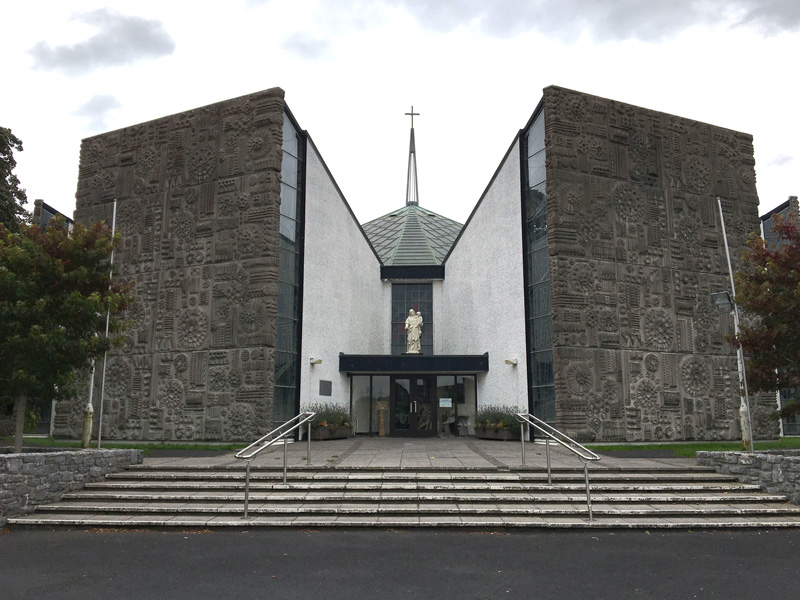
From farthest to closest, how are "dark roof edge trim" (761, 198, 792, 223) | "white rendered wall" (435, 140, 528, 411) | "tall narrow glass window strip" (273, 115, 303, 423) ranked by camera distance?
"dark roof edge trim" (761, 198, 792, 223)
"white rendered wall" (435, 140, 528, 411)
"tall narrow glass window strip" (273, 115, 303, 423)

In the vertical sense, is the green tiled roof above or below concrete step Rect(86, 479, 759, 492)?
above

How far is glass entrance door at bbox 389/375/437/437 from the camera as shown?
72.3 feet

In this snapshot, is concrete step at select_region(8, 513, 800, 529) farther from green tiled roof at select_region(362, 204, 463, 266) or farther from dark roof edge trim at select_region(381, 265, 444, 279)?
green tiled roof at select_region(362, 204, 463, 266)

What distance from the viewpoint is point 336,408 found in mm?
20312

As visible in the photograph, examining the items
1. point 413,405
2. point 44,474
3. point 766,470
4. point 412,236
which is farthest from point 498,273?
point 44,474

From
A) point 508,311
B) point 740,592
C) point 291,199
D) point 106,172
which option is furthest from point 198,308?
point 740,592

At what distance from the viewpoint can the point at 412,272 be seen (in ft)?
85.6

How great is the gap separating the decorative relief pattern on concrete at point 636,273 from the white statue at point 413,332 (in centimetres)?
765

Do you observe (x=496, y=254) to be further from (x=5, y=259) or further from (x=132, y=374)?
(x=5, y=259)

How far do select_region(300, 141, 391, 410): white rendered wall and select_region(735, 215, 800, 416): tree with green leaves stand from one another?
1239 cm

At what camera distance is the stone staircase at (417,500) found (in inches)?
333

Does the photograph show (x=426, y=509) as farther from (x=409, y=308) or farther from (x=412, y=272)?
(x=412, y=272)

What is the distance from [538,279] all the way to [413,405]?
22.8 ft

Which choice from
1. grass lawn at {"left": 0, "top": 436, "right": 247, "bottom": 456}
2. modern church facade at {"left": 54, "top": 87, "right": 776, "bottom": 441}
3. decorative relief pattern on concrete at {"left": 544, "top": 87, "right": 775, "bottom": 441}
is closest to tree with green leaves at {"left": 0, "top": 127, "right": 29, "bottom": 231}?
modern church facade at {"left": 54, "top": 87, "right": 776, "bottom": 441}
